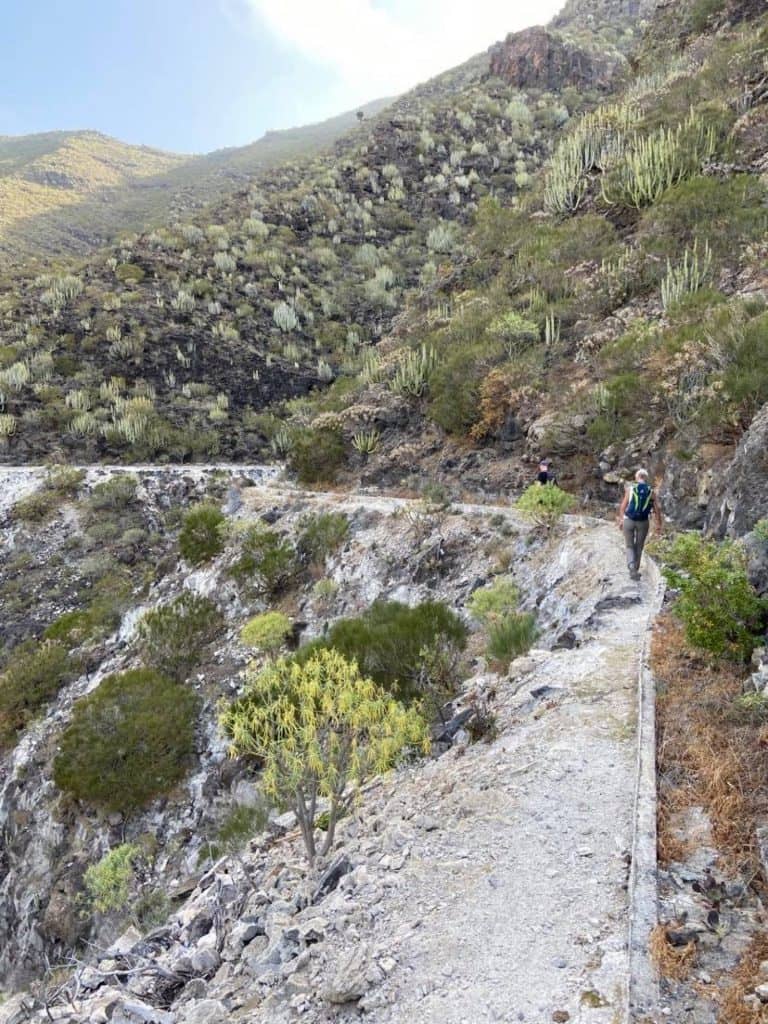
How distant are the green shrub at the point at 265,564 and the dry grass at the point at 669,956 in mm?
13056

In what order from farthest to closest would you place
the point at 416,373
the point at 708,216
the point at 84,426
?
the point at 84,426 < the point at 416,373 < the point at 708,216

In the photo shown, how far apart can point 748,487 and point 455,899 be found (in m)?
5.44

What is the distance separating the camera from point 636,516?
27.0 feet

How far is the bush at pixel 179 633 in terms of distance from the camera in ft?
45.8

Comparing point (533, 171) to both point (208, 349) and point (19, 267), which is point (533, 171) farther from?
point (19, 267)

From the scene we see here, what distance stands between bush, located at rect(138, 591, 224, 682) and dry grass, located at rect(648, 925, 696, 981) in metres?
12.4

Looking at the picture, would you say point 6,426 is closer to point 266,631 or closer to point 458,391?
point 458,391

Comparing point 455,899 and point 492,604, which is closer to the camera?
point 455,899

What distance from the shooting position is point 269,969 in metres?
3.83

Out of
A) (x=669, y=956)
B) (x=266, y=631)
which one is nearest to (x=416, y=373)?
(x=266, y=631)

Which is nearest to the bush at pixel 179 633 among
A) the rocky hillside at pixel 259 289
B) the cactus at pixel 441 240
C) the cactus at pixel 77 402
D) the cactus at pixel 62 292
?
the rocky hillside at pixel 259 289

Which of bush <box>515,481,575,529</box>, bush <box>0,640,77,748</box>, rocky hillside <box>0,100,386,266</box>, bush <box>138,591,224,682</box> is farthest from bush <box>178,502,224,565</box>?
rocky hillside <box>0,100,386,266</box>

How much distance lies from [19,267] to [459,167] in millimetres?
32011

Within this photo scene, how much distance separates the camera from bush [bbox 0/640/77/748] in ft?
46.9
